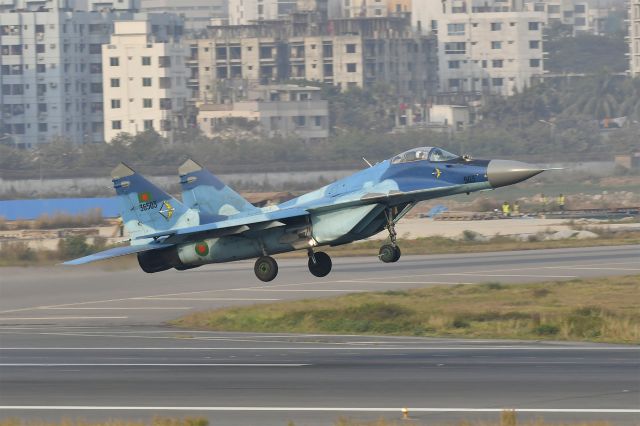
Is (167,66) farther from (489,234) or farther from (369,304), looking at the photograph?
(369,304)

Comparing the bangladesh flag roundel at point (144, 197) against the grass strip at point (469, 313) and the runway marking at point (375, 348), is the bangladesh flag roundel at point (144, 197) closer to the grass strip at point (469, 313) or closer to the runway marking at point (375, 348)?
the runway marking at point (375, 348)

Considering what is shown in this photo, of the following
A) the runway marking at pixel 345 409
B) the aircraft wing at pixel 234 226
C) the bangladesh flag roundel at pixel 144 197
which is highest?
the bangladesh flag roundel at pixel 144 197

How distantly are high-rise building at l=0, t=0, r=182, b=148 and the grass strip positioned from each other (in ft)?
397

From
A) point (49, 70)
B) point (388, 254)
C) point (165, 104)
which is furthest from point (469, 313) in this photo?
point (49, 70)

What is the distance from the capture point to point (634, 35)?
187 m

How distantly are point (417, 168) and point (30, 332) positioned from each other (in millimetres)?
16721

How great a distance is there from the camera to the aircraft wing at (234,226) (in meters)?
34.9

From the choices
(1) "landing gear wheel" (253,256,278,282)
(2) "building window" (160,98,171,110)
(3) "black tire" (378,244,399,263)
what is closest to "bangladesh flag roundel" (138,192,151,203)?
(1) "landing gear wheel" (253,256,278,282)

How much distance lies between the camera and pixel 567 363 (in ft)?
103

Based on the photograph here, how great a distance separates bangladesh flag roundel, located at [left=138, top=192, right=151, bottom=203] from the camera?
3697 cm

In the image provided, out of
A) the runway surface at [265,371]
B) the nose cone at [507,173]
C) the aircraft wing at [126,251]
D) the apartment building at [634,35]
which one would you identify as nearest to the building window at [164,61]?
the apartment building at [634,35]

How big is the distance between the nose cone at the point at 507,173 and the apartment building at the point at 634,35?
15652 centimetres

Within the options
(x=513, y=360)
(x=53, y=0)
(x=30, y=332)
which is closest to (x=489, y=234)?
(x=30, y=332)

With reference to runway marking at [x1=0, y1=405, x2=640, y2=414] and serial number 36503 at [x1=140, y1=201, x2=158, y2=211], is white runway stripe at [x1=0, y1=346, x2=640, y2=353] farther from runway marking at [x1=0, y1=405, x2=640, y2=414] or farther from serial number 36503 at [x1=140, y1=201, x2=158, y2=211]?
runway marking at [x1=0, y1=405, x2=640, y2=414]
